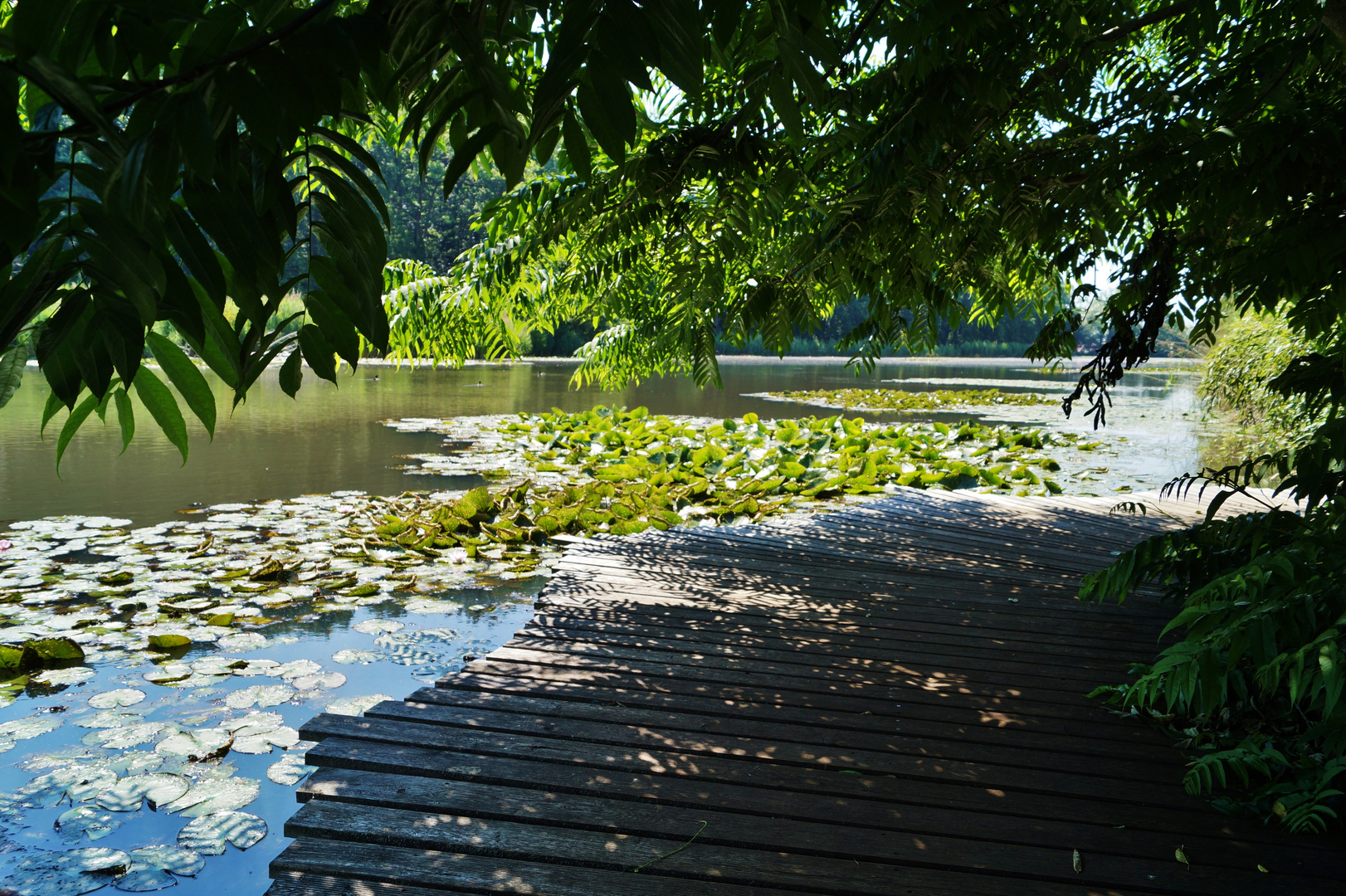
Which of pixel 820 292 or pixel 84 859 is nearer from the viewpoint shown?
pixel 84 859

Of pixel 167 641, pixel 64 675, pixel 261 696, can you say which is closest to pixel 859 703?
pixel 261 696

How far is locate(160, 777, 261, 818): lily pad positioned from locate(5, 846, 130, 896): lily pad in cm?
22

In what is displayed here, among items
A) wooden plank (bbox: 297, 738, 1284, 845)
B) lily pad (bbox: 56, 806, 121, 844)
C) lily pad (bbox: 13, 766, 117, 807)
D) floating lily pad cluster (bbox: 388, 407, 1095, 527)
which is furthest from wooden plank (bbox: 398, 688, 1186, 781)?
floating lily pad cluster (bbox: 388, 407, 1095, 527)

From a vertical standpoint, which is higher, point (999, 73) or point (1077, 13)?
point (1077, 13)

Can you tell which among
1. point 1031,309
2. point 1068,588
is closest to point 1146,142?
point 1068,588

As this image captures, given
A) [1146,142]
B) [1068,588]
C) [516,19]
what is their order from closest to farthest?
[516,19], [1146,142], [1068,588]

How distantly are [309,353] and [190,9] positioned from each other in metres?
0.28

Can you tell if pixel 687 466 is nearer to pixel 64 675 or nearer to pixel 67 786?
pixel 64 675

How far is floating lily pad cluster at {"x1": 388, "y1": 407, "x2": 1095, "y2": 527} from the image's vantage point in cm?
626

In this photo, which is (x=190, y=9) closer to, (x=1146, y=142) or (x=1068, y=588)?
(x=1146, y=142)

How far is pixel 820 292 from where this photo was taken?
171 inches

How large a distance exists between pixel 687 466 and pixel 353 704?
5073 mm

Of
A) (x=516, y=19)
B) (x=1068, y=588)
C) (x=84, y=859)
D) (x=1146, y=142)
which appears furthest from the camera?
(x=1068, y=588)

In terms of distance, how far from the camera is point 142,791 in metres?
2.64
